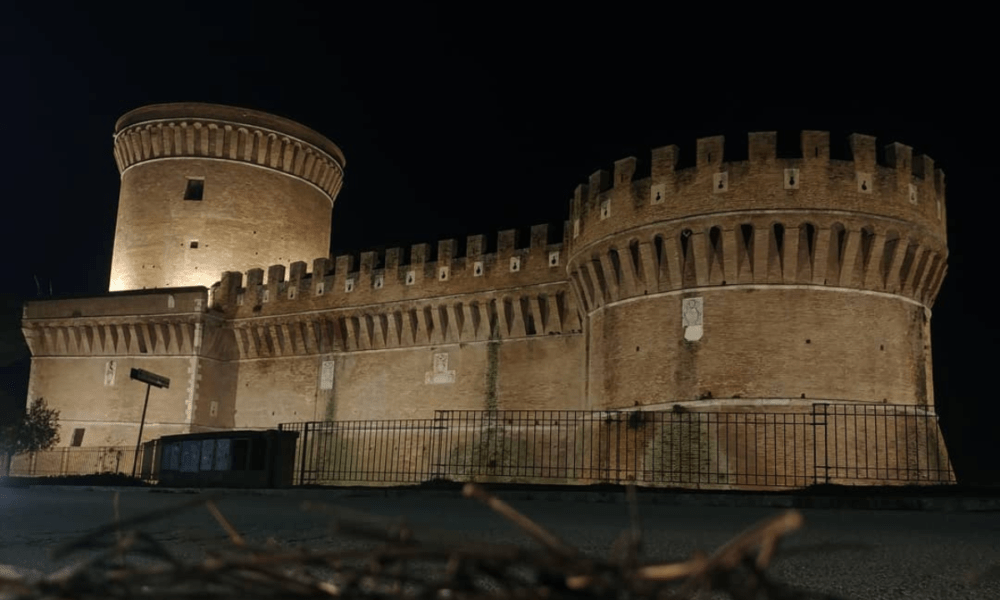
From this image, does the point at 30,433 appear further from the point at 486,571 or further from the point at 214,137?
the point at 486,571

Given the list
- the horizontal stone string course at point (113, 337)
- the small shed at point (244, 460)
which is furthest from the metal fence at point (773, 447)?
the horizontal stone string course at point (113, 337)

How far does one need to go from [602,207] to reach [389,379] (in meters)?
8.69

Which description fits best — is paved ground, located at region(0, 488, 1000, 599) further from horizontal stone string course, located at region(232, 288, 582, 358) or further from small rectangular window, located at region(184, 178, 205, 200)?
small rectangular window, located at region(184, 178, 205, 200)

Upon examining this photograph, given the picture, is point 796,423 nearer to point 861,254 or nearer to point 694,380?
point 694,380

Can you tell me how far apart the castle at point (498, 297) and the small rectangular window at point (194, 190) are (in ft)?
0.22

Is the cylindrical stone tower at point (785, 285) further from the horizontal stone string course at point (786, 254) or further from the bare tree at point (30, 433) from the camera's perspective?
the bare tree at point (30, 433)

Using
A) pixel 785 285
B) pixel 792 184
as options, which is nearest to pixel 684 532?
pixel 785 285

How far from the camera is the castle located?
54.9ft

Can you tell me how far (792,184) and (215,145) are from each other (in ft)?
66.0

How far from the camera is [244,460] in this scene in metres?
17.1

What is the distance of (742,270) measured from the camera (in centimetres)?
1695

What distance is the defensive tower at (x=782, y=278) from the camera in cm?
1642

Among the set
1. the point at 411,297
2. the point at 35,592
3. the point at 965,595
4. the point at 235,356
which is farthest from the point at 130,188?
the point at 35,592

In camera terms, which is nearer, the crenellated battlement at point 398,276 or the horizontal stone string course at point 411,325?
the horizontal stone string course at point 411,325
